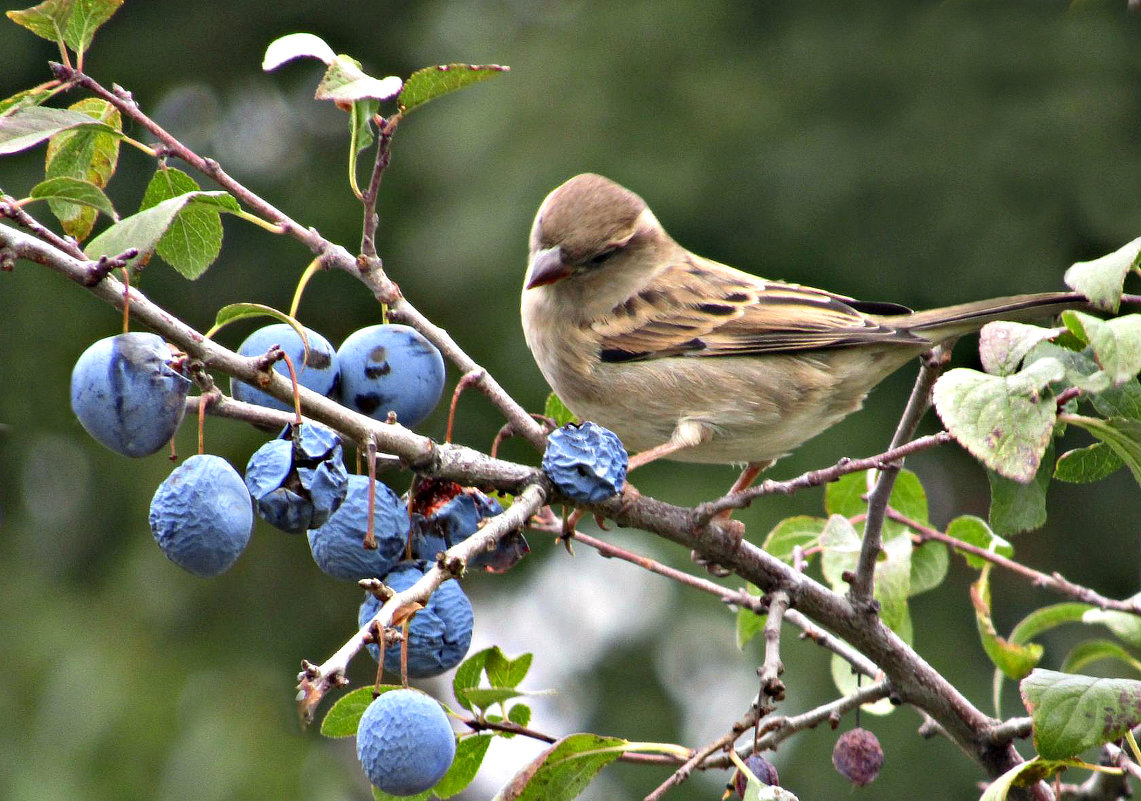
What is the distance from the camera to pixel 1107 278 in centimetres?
171

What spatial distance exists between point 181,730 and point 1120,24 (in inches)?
214

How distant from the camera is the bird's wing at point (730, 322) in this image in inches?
132

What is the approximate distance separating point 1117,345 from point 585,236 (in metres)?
2.01

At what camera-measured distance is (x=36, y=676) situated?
510 centimetres

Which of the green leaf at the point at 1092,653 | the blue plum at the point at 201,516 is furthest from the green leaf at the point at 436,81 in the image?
the green leaf at the point at 1092,653

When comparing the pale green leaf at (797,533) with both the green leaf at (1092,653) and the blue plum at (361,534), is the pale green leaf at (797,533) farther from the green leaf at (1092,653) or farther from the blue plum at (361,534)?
the blue plum at (361,534)

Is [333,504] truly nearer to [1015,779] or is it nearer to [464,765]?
[464,765]

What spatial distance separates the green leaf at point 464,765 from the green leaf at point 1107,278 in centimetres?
128

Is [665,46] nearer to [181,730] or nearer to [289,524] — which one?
[181,730]

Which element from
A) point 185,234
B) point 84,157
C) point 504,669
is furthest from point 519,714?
point 84,157

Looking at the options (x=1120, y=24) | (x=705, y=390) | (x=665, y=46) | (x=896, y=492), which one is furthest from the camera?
(x=665, y=46)

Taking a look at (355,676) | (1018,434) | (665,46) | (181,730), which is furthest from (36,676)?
(1018,434)

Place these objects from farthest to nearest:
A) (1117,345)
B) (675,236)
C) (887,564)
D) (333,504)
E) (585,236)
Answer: (675,236) → (585,236) → (887,564) → (333,504) → (1117,345)

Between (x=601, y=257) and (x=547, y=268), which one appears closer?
(x=547, y=268)
